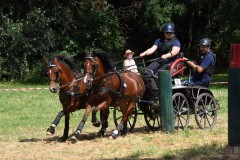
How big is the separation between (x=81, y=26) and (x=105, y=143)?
2270 cm

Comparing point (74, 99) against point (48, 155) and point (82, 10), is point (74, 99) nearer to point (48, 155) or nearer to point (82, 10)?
point (48, 155)

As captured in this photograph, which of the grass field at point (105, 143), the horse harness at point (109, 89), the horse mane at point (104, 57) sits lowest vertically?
the grass field at point (105, 143)

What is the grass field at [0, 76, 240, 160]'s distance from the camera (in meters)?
8.73

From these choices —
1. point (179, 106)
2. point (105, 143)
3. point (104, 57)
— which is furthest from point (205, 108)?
point (105, 143)

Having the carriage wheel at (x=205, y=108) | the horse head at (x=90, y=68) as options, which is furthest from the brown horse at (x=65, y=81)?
the carriage wheel at (x=205, y=108)

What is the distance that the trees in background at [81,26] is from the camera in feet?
102

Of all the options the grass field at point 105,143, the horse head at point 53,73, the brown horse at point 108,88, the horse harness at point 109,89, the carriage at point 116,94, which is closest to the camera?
the grass field at point 105,143

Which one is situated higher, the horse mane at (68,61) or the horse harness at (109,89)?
the horse mane at (68,61)

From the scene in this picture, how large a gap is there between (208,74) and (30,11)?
1986 cm

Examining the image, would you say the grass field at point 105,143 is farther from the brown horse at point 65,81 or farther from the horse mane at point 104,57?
the horse mane at point 104,57

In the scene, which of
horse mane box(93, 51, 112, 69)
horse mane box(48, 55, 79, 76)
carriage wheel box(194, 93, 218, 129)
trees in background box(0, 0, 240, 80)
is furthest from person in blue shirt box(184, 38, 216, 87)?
trees in background box(0, 0, 240, 80)

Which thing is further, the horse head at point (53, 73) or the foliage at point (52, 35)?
the foliage at point (52, 35)

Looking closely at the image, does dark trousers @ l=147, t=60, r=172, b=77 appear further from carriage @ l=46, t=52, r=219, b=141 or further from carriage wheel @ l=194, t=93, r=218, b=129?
carriage wheel @ l=194, t=93, r=218, b=129

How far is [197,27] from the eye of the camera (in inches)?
1598
